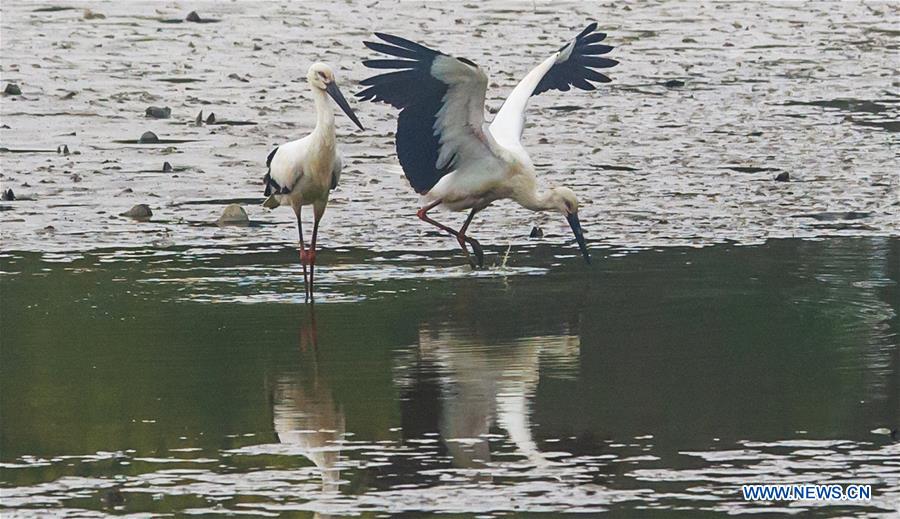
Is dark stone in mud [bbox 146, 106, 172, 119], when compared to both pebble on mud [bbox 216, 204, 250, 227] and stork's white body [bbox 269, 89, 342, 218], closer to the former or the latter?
pebble on mud [bbox 216, 204, 250, 227]

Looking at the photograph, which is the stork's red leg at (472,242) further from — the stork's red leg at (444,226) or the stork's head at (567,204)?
the stork's head at (567,204)

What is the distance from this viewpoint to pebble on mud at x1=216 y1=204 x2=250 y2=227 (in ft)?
37.4

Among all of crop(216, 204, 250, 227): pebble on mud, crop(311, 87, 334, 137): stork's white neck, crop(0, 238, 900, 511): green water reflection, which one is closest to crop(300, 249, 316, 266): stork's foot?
crop(0, 238, 900, 511): green water reflection

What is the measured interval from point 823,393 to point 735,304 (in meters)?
1.66

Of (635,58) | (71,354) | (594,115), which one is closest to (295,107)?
(594,115)

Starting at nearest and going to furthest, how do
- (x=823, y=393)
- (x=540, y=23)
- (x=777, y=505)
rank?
(x=777, y=505) < (x=823, y=393) < (x=540, y=23)

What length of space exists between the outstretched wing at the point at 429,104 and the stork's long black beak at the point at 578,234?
0.59m

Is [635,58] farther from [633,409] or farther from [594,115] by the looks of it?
[633,409]

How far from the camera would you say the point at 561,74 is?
11961mm

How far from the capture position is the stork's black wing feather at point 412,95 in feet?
33.0

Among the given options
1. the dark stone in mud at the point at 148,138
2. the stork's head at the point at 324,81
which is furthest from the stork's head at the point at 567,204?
the dark stone in mud at the point at 148,138

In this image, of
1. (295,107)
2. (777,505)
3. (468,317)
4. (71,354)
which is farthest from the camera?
(295,107)

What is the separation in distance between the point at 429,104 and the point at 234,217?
60.0 inches

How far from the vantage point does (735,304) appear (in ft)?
30.3
